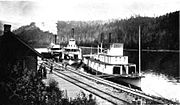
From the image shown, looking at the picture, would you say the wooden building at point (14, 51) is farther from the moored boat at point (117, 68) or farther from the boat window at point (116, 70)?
the boat window at point (116, 70)

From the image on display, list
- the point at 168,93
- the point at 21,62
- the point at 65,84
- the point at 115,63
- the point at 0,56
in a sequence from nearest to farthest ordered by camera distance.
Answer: the point at 0,56, the point at 21,62, the point at 65,84, the point at 168,93, the point at 115,63

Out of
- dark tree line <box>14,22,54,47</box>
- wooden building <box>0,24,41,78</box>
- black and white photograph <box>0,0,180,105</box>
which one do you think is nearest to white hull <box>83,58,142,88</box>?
black and white photograph <box>0,0,180,105</box>

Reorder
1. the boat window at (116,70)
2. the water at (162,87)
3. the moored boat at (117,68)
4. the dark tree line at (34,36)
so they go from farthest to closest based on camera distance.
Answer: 1. the dark tree line at (34,36)
2. the boat window at (116,70)
3. the moored boat at (117,68)
4. the water at (162,87)

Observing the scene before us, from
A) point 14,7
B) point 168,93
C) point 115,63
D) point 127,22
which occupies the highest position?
point 127,22

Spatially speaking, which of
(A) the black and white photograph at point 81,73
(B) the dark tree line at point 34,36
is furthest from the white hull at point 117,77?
(B) the dark tree line at point 34,36

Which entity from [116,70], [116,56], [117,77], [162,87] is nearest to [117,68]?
[116,70]

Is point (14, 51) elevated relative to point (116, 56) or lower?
elevated

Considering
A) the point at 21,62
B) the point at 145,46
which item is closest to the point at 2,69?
the point at 21,62

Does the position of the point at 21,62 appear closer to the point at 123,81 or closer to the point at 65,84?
the point at 65,84

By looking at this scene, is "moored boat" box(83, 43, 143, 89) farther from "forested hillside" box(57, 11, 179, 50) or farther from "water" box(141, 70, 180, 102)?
"forested hillside" box(57, 11, 179, 50)

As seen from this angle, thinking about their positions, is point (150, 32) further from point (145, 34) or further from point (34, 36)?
point (34, 36)

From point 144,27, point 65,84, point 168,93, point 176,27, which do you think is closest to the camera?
point 65,84
